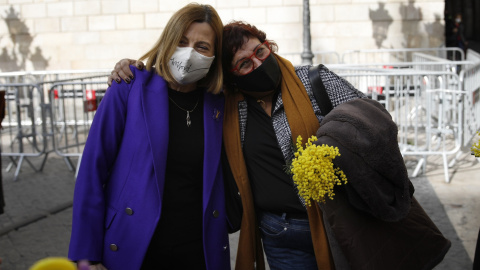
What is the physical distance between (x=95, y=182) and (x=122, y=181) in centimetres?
12

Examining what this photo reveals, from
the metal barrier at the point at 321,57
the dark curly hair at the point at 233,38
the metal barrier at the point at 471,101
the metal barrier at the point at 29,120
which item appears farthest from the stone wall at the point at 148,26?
the dark curly hair at the point at 233,38

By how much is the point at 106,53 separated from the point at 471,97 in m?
9.48

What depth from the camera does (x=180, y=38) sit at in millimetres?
2770

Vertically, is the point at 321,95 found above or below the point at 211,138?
above

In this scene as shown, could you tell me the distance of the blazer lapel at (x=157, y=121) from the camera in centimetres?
263

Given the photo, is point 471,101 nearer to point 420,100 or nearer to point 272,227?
point 420,100

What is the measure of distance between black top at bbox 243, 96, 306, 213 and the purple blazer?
0.29 meters

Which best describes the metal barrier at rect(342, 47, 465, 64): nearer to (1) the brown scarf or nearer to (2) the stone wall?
(2) the stone wall

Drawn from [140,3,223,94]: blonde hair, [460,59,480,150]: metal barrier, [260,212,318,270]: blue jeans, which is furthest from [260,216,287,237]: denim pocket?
[460,59,480,150]: metal barrier

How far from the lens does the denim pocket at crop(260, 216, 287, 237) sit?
2.86 metres

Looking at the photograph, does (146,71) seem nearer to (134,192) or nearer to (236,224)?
(134,192)

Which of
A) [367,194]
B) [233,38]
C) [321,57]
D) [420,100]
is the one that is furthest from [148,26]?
[367,194]

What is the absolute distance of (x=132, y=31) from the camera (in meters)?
15.0

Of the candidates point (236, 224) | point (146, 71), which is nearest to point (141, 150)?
point (146, 71)
